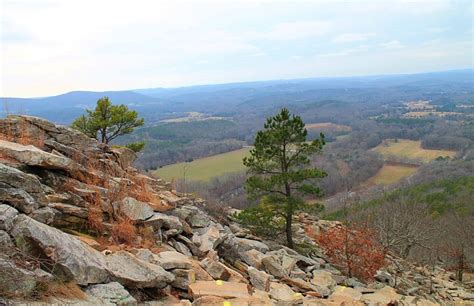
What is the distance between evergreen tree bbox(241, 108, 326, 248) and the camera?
17281 mm

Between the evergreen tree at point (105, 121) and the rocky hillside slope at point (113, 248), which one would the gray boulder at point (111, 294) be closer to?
the rocky hillside slope at point (113, 248)

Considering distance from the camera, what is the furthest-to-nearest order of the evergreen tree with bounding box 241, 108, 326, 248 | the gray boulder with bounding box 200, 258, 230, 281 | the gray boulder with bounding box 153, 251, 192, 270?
the evergreen tree with bounding box 241, 108, 326, 248 → the gray boulder with bounding box 200, 258, 230, 281 → the gray boulder with bounding box 153, 251, 192, 270

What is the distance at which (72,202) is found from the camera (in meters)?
10.2

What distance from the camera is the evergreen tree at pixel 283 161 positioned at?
17.3 meters

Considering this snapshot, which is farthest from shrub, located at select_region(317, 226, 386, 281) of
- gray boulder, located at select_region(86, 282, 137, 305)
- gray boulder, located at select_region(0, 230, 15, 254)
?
gray boulder, located at select_region(0, 230, 15, 254)

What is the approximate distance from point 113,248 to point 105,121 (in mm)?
12746

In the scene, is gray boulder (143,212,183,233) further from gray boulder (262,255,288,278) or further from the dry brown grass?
the dry brown grass

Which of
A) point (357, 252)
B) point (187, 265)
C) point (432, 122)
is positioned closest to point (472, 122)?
point (432, 122)

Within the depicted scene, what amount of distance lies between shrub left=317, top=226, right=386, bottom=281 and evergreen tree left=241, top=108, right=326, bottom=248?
8.33 feet

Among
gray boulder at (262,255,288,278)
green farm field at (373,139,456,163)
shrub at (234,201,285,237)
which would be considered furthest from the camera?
green farm field at (373,139,456,163)

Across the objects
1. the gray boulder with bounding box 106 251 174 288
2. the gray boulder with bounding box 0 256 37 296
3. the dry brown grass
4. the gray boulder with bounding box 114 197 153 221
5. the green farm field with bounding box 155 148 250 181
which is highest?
the dry brown grass

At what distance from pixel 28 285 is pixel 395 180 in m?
83.0

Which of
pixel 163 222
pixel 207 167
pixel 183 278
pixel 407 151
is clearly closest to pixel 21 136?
pixel 163 222

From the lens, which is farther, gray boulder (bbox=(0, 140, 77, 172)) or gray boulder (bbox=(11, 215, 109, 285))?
gray boulder (bbox=(0, 140, 77, 172))
